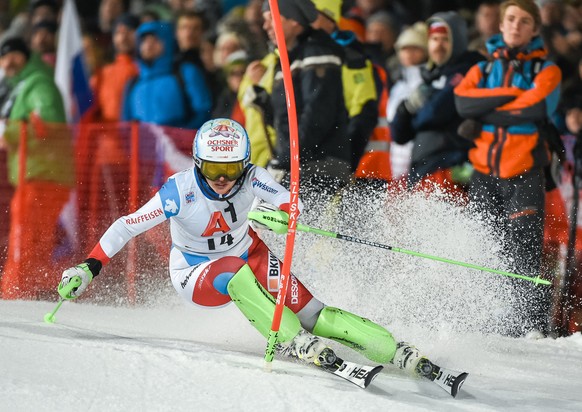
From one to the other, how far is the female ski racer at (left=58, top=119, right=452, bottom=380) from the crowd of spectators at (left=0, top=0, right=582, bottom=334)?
60.8 inches

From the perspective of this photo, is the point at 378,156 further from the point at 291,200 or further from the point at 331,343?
the point at 291,200

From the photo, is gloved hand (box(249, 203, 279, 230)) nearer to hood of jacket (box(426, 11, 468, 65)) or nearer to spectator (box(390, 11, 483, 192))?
spectator (box(390, 11, 483, 192))

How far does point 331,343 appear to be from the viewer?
24.5ft

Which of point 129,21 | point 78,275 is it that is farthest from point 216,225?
point 129,21

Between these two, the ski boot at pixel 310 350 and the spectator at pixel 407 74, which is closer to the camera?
the ski boot at pixel 310 350

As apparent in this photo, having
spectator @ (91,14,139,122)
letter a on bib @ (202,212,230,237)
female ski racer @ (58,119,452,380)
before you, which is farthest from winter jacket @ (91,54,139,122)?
letter a on bib @ (202,212,230,237)

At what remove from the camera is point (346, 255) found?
8711mm

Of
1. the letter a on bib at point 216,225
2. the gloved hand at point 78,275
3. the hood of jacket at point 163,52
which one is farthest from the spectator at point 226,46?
the gloved hand at point 78,275

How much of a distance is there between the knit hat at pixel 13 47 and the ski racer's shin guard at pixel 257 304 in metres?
5.15

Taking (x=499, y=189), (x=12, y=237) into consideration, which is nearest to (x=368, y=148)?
(x=499, y=189)

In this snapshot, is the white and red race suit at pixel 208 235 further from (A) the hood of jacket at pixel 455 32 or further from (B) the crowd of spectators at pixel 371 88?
(A) the hood of jacket at pixel 455 32

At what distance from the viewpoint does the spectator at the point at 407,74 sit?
962 cm

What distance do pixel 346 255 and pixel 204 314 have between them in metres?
1.18

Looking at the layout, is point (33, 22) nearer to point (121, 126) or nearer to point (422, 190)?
point (121, 126)
